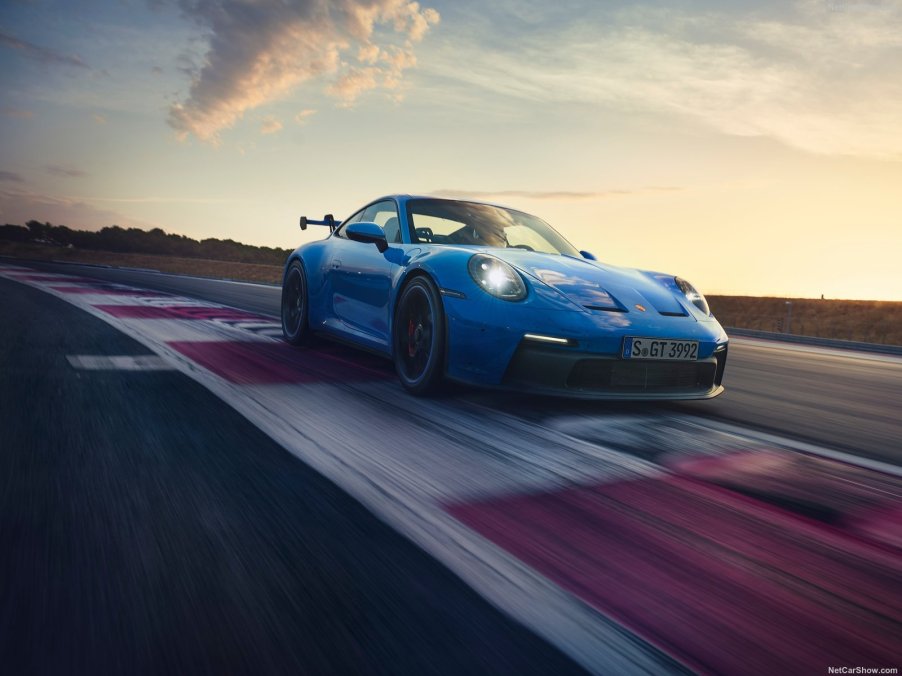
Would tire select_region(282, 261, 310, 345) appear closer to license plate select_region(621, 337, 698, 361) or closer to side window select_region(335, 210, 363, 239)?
side window select_region(335, 210, 363, 239)

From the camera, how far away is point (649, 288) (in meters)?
4.34

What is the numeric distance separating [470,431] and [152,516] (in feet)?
5.28

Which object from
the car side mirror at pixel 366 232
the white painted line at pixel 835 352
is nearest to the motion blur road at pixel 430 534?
the car side mirror at pixel 366 232

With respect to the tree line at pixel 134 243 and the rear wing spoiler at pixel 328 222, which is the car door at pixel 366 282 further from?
the tree line at pixel 134 243

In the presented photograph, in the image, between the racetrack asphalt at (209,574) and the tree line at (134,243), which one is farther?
the tree line at (134,243)

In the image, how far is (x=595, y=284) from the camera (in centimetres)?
409

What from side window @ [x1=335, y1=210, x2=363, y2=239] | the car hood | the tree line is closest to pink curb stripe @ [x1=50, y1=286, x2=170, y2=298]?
side window @ [x1=335, y1=210, x2=363, y2=239]

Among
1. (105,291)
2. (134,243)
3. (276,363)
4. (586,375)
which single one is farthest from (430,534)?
(134,243)

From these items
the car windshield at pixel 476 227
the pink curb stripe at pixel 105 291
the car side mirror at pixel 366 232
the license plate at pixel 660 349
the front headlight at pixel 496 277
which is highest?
the car windshield at pixel 476 227

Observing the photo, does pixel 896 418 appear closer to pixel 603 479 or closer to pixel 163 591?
pixel 603 479

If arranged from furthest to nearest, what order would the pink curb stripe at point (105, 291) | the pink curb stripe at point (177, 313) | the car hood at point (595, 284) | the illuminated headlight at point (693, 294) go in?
1. the pink curb stripe at point (105, 291)
2. the pink curb stripe at point (177, 313)
3. the illuminated headlight at point (693, 294)
4. the car hood at point (595, 284)

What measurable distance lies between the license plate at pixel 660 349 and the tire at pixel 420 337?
100cm

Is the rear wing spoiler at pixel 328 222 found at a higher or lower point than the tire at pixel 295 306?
higher

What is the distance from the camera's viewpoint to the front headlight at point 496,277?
3811mm
